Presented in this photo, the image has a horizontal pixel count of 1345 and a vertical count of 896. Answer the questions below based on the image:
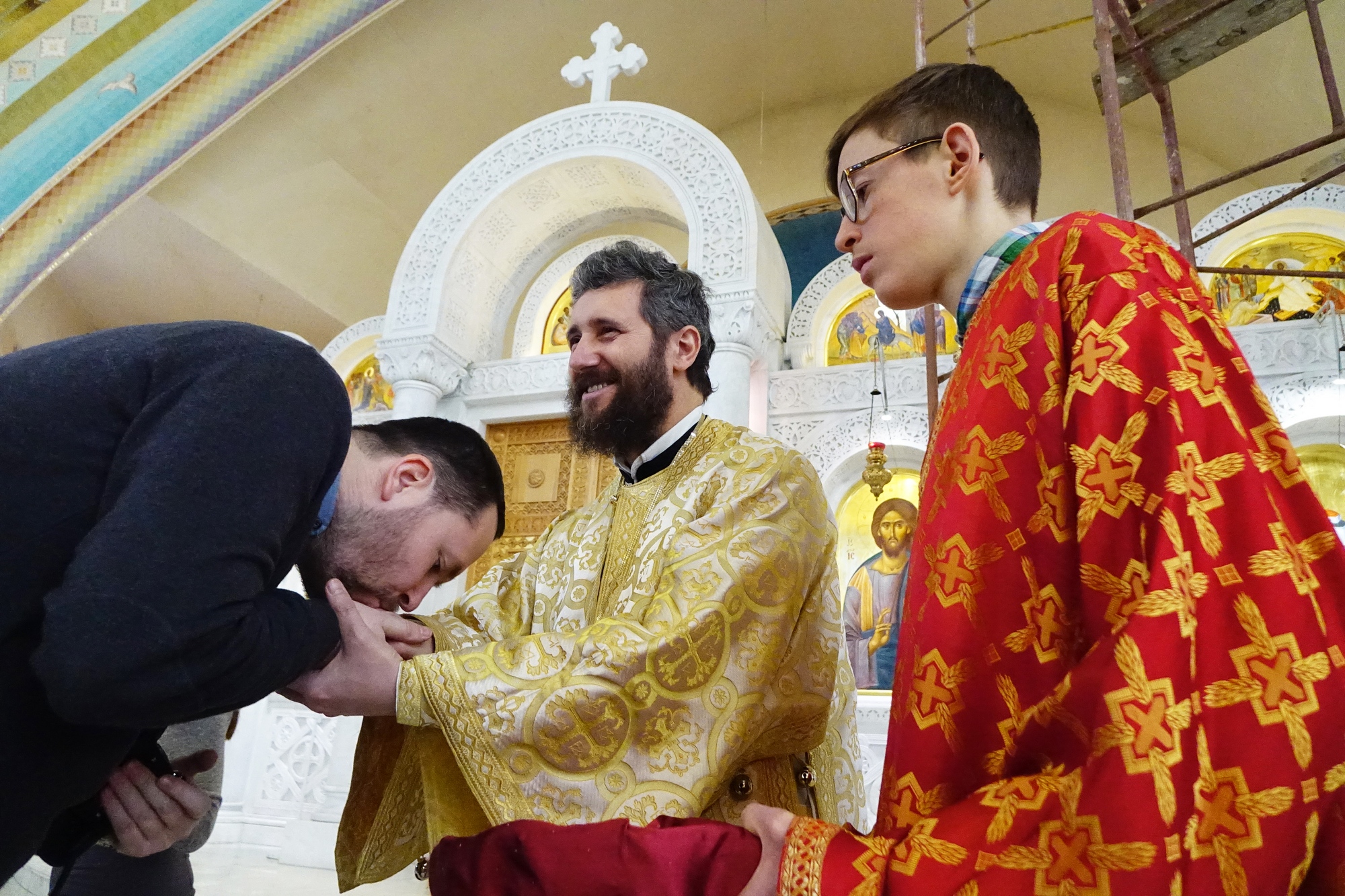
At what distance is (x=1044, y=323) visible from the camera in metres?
1.03

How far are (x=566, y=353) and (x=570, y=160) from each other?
1.35 m

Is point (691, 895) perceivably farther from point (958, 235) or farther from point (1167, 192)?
point (1167, 192)

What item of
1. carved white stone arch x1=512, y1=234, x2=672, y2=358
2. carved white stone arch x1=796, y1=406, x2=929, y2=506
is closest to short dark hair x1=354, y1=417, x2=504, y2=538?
carved white stone arch x1=796, y1=406, x2=929, y2=506

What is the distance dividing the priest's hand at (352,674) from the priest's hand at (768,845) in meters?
0.69

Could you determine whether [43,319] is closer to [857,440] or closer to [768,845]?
[857,440]

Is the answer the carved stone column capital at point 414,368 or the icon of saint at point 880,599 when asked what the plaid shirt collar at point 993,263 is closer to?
the icon of saint at point 880,599

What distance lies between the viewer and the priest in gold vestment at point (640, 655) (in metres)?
1.43

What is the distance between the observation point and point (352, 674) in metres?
1.38

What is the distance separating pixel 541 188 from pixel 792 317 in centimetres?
207

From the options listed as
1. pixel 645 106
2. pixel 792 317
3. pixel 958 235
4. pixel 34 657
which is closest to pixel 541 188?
pixel 645 106

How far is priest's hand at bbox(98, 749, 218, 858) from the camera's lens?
1.35 metres

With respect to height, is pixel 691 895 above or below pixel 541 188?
below

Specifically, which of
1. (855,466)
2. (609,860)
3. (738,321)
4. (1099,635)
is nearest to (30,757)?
(609,860)

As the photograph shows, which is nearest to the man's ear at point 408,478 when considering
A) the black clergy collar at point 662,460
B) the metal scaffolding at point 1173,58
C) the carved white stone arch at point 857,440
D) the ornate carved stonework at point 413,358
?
the black clergy collar at point 662,460
